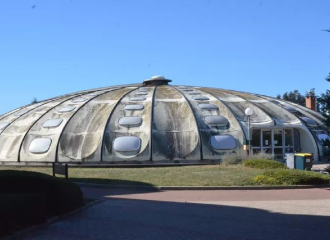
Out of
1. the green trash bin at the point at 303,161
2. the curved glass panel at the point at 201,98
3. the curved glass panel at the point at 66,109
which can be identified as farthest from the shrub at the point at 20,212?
the curved glass panel at the point at 201,98

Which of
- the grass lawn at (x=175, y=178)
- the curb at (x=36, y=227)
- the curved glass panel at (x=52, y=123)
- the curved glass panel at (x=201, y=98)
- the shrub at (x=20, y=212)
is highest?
the curved glass panel at (x=201, y=98)

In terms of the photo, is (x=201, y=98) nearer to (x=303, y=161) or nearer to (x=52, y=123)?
(x=52, y=123)

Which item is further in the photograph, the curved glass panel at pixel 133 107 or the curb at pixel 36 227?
the curved glass panel at pixel 133 107

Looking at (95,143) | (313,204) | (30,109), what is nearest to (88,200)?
(313,204)

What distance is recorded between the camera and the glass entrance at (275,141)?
2848 centimetres

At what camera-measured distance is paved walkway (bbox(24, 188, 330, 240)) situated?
8.41 meters

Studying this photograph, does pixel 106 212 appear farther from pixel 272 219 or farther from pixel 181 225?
pixel 272 219

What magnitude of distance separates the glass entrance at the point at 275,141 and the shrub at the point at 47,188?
62.9 ft

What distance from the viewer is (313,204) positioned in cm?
1227

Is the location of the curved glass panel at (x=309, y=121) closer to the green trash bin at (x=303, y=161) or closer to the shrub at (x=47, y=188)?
the green trash bin at (x=303, y=161)

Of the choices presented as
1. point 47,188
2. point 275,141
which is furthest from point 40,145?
point 47,188

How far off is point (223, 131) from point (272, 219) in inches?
665

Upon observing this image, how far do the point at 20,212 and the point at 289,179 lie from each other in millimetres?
11076

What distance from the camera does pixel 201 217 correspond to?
33.8ft
